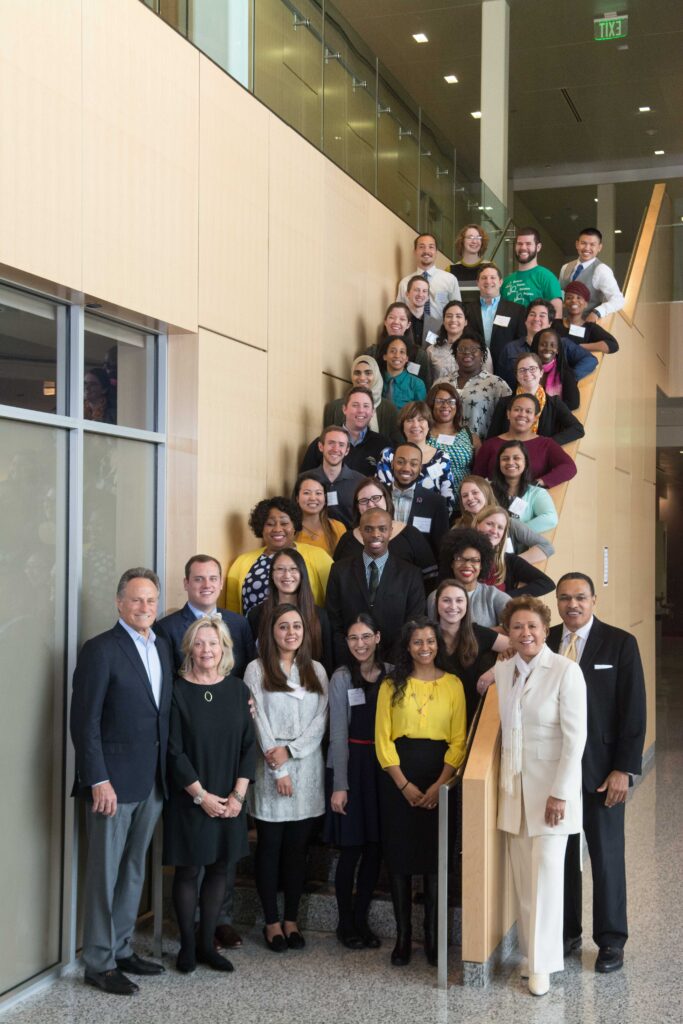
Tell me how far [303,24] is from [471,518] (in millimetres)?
3893

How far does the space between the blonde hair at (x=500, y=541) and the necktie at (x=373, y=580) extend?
0.58 m

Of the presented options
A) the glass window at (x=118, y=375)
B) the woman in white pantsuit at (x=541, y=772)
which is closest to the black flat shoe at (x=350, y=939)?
the woman in white pantsuit at (x=541, y=772)

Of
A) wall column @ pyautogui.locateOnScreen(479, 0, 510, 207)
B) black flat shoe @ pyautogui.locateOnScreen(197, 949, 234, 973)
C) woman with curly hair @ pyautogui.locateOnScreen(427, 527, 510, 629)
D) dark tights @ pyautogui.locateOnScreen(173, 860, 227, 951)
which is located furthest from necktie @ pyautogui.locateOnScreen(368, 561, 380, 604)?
wall column @ pyautogui.locateOnScreen(479, 0, 510, 207)

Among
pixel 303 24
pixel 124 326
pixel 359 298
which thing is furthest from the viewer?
pixel 359 298

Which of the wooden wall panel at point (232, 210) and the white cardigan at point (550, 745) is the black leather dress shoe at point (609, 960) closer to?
the white cardigan at point (550, 745)

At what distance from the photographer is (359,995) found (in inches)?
194

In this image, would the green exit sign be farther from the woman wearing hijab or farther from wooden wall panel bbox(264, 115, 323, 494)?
the woman wearing hijab

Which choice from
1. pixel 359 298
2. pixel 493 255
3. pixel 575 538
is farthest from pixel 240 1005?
pixel 493 255

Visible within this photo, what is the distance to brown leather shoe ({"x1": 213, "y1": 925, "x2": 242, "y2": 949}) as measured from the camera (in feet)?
18.0

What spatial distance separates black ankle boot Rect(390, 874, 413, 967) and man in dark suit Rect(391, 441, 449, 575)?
6.18ft

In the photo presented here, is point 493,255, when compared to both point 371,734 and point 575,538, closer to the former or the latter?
point 575,538

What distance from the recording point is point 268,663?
5.43 meters

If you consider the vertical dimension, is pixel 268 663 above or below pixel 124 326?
below

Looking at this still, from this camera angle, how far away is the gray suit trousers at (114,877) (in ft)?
16.4
